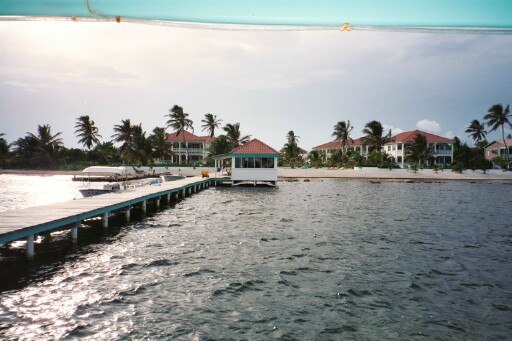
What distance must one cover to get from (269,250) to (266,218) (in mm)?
6886

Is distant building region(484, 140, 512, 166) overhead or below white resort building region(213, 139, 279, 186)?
overhead

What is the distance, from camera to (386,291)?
27.9ft

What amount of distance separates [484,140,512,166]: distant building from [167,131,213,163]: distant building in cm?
6046

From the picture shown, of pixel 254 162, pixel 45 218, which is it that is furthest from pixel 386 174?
pixel 45 218

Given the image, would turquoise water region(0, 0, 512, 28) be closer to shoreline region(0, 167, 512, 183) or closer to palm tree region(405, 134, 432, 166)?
shoreline region(0, 167, 512, 183)

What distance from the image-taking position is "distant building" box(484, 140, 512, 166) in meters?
76.6

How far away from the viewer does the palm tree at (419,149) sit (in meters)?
66.6

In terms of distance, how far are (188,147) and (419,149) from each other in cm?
4768

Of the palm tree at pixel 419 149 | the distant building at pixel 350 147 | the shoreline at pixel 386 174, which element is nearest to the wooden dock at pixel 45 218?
the shoreline at pixel 386 174

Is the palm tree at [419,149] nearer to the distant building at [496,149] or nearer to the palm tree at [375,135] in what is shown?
the palm tree at [375,135]

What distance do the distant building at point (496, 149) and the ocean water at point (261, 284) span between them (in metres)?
72.4

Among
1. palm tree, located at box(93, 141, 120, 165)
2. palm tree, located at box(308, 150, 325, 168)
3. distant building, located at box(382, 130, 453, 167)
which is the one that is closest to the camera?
palm tree, located at box(93, 141, 120, 165)

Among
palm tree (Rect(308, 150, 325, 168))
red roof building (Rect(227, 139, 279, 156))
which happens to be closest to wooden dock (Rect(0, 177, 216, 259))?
red roof building (Rect(227, 139, 279, 156))

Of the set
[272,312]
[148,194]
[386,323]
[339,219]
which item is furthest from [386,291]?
[148,194]
